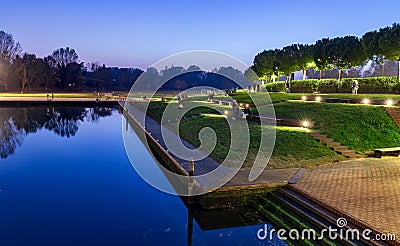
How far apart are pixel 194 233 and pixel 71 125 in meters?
21.4

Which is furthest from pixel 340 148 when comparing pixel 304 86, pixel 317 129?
pixel 304 86

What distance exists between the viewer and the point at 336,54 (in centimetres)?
3117

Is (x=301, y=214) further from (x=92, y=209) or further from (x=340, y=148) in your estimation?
(x=340, y=148)

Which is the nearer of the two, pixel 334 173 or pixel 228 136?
pixel 334 173

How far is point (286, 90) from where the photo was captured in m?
34.6

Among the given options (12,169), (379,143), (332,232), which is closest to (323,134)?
(379,143)

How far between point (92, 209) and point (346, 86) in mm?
25209

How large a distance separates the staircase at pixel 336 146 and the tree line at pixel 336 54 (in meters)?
15.2

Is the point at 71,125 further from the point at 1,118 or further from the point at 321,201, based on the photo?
the point at 321,201

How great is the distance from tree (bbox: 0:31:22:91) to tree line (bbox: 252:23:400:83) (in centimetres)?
4659

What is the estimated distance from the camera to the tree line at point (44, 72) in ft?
204

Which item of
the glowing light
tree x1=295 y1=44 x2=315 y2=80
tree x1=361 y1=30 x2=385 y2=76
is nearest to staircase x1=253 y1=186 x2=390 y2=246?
the glowing light

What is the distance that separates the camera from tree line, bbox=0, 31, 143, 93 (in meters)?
62.3

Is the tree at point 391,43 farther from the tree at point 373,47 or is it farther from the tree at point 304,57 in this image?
the tree at point 304,57
